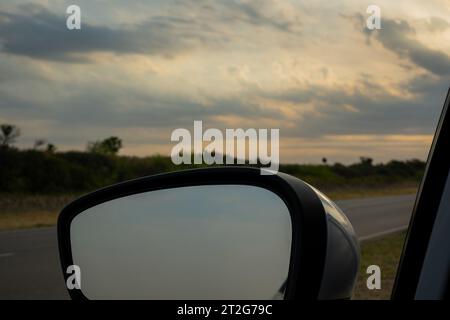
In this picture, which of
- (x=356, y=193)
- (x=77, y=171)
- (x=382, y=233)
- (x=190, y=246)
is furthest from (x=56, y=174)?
(x=190, y=246)

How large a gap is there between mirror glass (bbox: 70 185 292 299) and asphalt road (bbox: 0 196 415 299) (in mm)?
6457

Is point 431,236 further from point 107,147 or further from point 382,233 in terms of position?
point 107,147

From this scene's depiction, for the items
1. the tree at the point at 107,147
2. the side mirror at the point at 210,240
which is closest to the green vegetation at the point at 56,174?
the tree at the point at 107,147

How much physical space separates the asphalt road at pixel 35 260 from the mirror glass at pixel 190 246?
646 centimetres

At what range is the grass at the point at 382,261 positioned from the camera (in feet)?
27.7

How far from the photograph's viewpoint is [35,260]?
11.4m

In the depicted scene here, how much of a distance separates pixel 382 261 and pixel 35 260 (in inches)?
234

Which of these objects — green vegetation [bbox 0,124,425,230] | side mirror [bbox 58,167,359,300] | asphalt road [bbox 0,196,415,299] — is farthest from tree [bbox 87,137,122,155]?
side mirror [bbox 58,167,359,300]

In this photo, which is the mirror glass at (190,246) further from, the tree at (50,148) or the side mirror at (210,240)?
the tree at (50,148)

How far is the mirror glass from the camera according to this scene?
1.73 metres

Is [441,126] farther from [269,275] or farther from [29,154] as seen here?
[29,154]

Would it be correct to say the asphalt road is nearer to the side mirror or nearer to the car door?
the side mirror

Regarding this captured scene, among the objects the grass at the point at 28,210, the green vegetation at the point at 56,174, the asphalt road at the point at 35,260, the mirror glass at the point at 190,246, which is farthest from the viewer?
the green vegetation at the point at 56,174
